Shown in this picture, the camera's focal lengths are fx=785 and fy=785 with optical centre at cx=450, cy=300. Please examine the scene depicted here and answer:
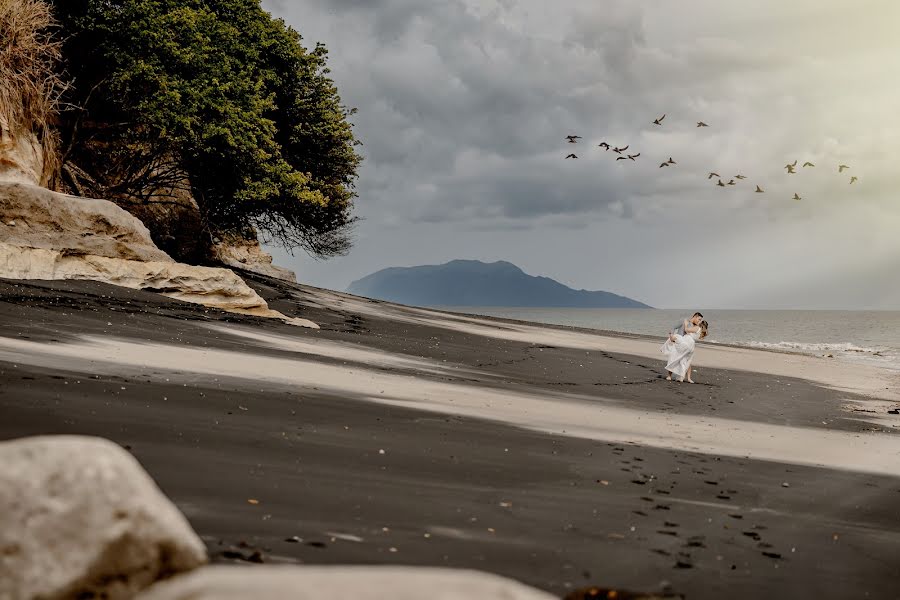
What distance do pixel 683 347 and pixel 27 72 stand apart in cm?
1990

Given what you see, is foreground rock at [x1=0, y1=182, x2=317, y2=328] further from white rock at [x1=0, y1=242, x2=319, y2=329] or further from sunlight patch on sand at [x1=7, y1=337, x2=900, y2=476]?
sunlight patch on sand at [x1=7, y1=337, x2=900, y2=476]

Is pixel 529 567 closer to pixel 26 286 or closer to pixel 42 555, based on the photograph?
pixel 42 555

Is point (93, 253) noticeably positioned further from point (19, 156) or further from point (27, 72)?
point (27, 72)

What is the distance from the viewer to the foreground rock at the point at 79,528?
3.16 m

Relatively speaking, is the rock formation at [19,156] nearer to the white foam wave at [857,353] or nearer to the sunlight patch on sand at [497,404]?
the sunlight patch on sand at [497,404]

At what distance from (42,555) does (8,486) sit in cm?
33

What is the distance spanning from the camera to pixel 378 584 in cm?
310

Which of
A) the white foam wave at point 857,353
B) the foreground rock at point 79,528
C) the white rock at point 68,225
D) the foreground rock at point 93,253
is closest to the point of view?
the foreground rock at point 79,528

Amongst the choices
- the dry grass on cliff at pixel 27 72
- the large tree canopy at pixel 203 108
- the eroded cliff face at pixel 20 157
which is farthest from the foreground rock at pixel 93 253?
the large tree canopy at pixel 203 108

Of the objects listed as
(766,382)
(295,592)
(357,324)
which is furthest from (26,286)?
(766,382)

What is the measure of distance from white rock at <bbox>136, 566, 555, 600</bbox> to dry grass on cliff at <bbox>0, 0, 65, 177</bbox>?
21.6m

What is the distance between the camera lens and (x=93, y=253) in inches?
803

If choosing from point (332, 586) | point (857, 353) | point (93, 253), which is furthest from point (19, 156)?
point (857, 353)

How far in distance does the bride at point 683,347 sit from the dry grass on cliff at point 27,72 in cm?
1885
